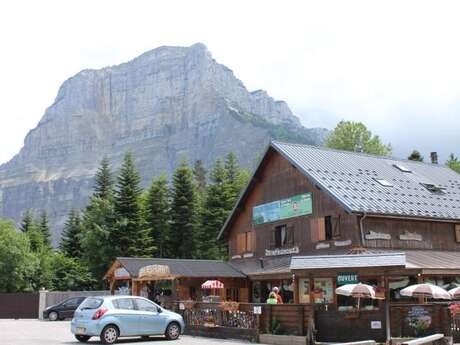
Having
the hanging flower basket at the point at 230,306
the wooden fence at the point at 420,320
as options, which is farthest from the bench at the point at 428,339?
the hanging flower basket at the point at 230,306

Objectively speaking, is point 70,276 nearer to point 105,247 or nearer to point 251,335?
point 105,247

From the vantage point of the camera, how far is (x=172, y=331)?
2081cm

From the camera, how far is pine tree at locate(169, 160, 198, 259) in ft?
170

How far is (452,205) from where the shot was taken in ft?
106

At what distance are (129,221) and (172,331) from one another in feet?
93.0

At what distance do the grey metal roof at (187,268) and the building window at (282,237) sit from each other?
93.1 inches

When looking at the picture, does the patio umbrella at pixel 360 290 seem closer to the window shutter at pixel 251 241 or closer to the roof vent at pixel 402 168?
the window shutter at pixel 251 241

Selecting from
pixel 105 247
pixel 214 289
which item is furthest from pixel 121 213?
pixel 214 289

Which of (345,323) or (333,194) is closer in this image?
(345,323)

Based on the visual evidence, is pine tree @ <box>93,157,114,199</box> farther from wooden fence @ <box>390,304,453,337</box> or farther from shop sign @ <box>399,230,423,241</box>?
wooden fence @ <box>390,304,453,337</box>

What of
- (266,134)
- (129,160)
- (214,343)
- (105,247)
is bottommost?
(214,343)

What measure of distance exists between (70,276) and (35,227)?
18.6 m

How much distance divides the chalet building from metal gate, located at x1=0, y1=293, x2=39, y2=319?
1311 cm

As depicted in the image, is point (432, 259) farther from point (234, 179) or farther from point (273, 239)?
point (234, 179)
